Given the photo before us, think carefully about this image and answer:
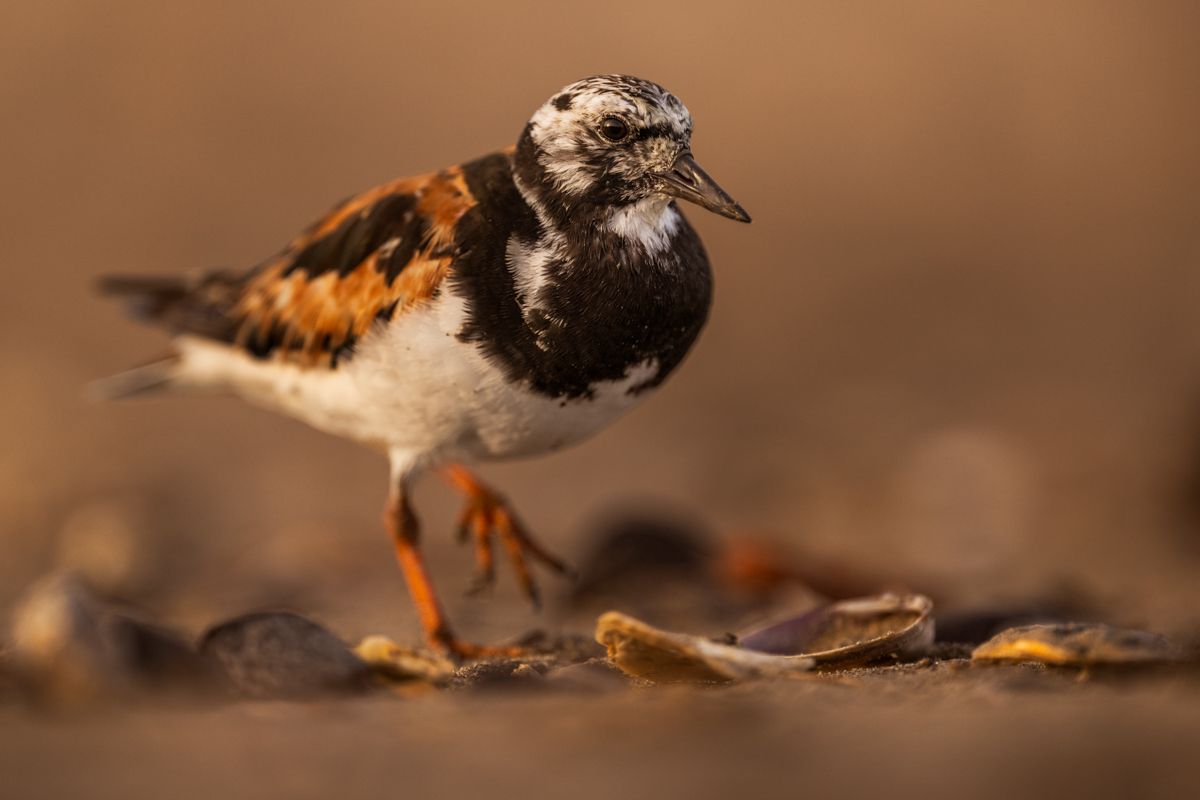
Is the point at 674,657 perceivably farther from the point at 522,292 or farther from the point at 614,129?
the point at 614,129

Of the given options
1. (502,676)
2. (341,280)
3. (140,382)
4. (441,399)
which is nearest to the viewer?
(502,676)

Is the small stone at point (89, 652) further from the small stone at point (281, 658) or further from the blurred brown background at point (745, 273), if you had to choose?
the blurred brown background at point (745, 273)

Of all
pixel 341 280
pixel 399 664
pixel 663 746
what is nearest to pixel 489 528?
pixel 341 280

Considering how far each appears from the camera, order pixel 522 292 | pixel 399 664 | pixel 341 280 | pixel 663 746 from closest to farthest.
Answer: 1. pixel 663 746
2. pixel 399 664
3. pixel 522 292
4. pixel 341 280

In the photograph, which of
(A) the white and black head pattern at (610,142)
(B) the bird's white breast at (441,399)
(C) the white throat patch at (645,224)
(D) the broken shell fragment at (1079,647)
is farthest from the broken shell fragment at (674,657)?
(A) the white and black head pattern at (610,142)

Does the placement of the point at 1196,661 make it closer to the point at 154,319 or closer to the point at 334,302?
the point at 334,302

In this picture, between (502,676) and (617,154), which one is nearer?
(502,676)

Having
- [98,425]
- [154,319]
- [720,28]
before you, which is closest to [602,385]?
[154,319]
